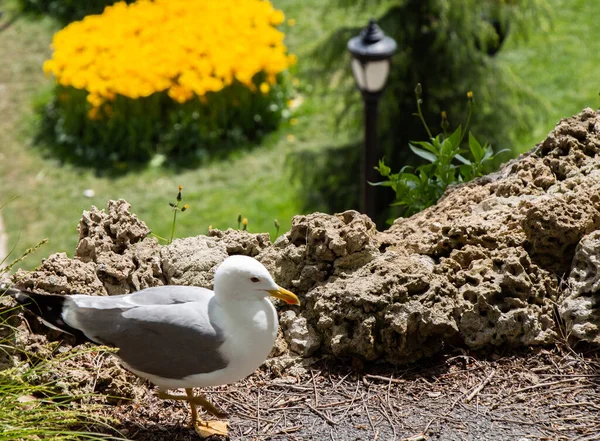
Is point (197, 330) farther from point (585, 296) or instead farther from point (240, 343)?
point (585, 296)

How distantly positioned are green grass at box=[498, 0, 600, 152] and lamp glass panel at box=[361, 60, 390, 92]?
97.8 inches

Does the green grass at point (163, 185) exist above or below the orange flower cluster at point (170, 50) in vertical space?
below

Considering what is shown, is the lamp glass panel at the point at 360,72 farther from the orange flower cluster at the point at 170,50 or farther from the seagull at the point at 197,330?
the seagull at the point at 197,330

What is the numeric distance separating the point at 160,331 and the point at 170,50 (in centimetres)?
647

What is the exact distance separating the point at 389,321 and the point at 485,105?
5.61 m

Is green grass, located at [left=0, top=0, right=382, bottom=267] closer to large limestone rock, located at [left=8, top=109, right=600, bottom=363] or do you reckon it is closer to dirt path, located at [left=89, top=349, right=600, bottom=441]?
large limestone rock, located at [left=8, top=109, right=600, bottom=363]

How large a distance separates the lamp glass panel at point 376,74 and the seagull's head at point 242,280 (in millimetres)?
3953

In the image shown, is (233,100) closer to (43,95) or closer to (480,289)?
(43,95)

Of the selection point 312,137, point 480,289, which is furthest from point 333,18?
point 480,289

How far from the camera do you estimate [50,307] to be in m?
3.14

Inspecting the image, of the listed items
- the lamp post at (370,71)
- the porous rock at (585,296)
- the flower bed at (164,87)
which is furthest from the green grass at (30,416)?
the flower bed at (164,87)

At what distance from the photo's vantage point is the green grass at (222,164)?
798 centimetres

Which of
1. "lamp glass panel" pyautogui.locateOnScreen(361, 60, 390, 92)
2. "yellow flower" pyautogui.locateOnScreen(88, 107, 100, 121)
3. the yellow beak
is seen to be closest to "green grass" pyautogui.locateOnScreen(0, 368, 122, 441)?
the yellow beak

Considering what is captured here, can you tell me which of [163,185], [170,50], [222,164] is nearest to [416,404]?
[163,185]
